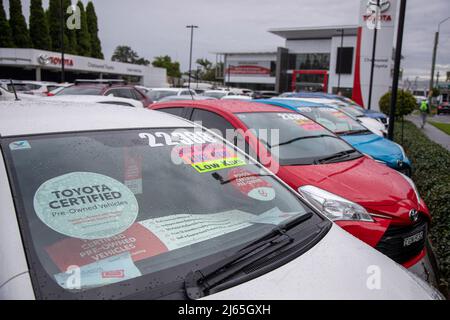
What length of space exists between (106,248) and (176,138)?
920 millimetres

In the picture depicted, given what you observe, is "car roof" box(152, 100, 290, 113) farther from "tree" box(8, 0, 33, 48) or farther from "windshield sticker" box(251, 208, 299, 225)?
"tree" box(8, 0, 33, 48)

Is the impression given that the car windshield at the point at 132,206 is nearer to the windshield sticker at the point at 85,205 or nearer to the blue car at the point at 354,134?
the windshield sticker at the point at 85,205

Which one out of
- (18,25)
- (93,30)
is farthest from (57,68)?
(93,30)

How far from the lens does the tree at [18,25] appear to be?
40.5m

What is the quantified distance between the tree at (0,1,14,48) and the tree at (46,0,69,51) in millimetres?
5082

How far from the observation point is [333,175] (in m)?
3.86

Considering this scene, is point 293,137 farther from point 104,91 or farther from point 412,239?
point 104,91

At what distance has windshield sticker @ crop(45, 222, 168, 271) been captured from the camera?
5.05 feet

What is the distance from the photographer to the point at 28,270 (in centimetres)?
134

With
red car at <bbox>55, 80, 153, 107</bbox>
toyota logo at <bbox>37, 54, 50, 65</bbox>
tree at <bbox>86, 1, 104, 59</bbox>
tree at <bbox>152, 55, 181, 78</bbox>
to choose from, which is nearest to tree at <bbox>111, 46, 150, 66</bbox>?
tree at <bbox>152, 55, 181, 78</bbox>

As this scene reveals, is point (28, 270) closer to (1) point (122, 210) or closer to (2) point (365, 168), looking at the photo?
(1) point (122, 210)

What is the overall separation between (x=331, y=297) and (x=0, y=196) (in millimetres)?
1398

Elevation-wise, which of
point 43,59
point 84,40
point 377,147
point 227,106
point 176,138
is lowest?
point 377,147
